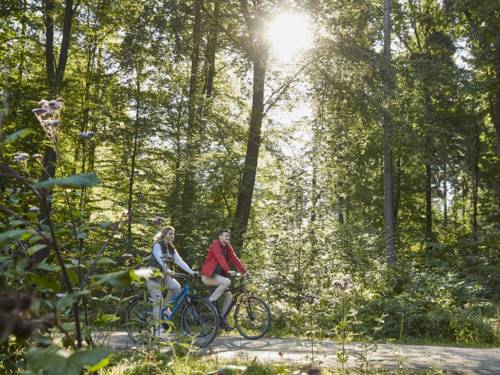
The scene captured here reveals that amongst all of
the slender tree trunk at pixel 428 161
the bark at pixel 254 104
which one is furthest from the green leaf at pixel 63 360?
A: the slender tree trunk at pixel 428 161

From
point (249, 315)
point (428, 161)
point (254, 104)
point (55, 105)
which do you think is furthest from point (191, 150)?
point (55, 105)

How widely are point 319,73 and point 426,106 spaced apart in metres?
7.27

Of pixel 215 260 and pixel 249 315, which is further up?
pixel 215 260

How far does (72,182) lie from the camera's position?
1654mm

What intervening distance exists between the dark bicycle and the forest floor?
43 centimetres

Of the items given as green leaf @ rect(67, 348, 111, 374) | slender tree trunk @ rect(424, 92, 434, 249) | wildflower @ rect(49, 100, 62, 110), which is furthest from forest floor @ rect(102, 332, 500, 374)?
slender tree trunk @ rect(424, 92, 434, 249)

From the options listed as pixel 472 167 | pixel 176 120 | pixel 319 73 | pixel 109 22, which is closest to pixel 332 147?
pixel 319 73

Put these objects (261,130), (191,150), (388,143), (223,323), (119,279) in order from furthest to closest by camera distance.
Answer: (388,143) < (261,130) < (191,150) < (223,323) < (119,279)

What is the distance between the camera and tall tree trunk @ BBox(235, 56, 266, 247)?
16.2 metres

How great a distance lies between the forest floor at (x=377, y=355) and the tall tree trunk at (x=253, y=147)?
7.16m

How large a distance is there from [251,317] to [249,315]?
0.05 m

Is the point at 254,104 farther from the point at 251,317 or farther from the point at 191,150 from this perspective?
the point at 251,317

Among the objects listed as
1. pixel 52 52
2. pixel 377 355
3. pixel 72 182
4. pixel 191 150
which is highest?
pixel 52 52

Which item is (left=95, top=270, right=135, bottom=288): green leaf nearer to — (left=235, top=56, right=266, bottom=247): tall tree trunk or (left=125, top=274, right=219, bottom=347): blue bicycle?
(left=125, top=274, right=219, bottom=347): blue bicycle
